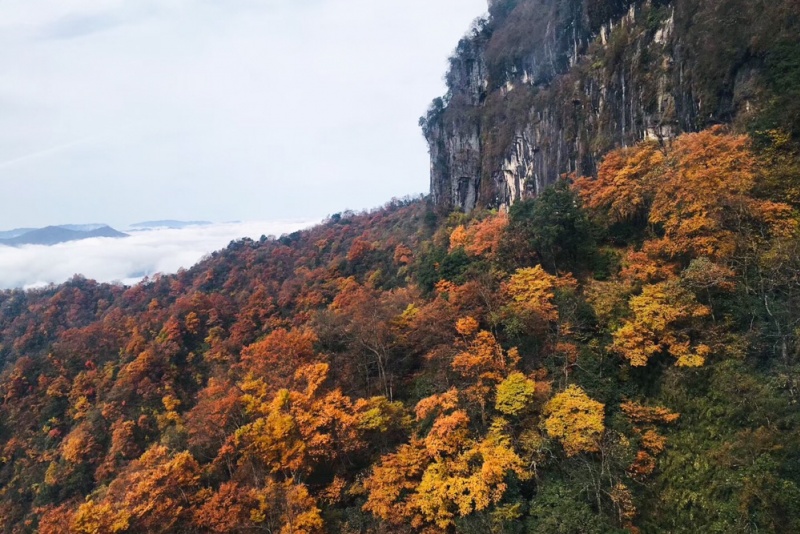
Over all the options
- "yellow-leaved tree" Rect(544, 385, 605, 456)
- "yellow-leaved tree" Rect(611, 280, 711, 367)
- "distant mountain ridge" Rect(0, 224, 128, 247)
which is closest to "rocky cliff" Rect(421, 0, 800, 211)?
"yellow-leaved tree" Rect(611, 280, 711, 367)

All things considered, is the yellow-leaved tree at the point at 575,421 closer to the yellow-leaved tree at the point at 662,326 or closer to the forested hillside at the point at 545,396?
the forested hillside at the point at 545,396

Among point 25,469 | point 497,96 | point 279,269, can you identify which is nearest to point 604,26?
point 497,96

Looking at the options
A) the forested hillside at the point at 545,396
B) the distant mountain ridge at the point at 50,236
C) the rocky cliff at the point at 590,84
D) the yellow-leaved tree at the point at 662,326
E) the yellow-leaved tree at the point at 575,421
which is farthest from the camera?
the distant mountain ridge at the point at 50,236

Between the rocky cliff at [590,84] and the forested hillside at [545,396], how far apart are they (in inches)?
104

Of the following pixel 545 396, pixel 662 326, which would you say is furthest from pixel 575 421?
pixel 662 326

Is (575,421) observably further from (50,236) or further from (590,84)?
(50,236)

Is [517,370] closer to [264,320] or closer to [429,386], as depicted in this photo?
[429,386]

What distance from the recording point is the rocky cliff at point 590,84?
20.2 meters

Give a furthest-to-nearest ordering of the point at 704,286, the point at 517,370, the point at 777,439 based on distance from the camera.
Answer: the point at 517,370 → the point at 704,286 → the point at 777,439

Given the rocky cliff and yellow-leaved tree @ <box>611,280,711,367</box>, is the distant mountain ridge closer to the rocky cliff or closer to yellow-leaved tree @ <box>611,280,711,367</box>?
the rocky cliff

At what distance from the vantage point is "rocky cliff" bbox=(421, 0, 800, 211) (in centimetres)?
2022

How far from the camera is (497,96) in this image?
43406 millimetres

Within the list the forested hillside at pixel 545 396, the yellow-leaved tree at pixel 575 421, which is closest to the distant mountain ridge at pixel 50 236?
the forested hillside at pixel 545 396

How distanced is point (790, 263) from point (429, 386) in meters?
13.3
